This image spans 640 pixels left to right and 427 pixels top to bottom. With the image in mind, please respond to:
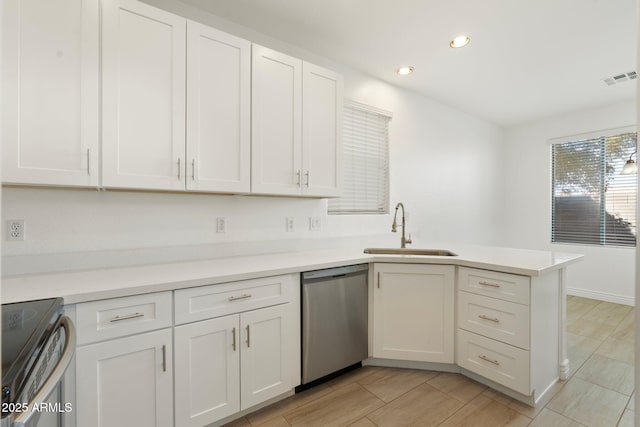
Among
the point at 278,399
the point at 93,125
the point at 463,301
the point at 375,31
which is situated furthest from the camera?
the point at 375,31

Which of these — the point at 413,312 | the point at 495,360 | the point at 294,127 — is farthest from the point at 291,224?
the point at 495,360

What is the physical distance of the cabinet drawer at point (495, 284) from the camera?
1.95 m

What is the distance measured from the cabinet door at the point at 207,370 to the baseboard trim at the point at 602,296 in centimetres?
472

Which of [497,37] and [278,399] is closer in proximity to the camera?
[278,399]

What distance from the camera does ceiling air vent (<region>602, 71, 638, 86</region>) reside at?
316 cm

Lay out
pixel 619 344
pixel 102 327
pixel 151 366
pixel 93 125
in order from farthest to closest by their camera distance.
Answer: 1. pixel 619 344
2. pixel 93 125
3. pixel 151 366
4. pixel 102 327

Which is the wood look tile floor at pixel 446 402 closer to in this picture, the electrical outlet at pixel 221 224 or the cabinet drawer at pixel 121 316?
the cabinet drawer at pixel 121 316

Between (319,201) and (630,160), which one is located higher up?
(630,160)

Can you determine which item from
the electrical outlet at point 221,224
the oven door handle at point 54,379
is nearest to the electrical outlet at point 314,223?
the electrical outlet at point 221,224

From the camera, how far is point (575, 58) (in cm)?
287

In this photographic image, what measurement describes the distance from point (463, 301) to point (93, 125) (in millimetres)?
2549

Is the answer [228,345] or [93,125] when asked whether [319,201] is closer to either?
[228,345]

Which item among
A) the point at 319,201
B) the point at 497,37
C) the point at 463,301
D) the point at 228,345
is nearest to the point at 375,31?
the point at 497,37

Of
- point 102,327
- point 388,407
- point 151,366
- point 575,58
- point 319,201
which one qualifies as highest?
point 575,58
